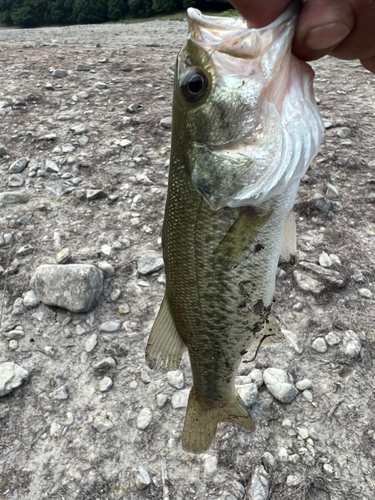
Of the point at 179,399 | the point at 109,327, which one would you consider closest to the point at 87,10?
the point at 109,327

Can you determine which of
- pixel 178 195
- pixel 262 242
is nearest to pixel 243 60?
pixel 178 195

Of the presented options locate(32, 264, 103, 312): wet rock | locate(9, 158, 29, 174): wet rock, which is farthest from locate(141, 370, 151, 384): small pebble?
locate(9, 158, 29, 174): wet rock

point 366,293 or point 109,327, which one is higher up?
point 366,293

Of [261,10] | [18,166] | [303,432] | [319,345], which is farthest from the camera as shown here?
[18,166]

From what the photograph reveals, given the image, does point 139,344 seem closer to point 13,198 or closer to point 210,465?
point 210,465

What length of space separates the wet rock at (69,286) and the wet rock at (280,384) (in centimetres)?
136

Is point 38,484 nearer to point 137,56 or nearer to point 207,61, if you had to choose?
point 207,61

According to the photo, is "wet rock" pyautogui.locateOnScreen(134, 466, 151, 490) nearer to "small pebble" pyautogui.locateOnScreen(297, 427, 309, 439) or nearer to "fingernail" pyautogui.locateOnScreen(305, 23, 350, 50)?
"small pebble" pyautogui.locateOnScreen(297, 427, 309, 439)

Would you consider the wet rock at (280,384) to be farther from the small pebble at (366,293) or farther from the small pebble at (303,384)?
the small pebble at (366,293)

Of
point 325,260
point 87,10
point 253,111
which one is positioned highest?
point 253,111

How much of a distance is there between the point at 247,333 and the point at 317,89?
544 cm

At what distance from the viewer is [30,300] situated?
2848mm

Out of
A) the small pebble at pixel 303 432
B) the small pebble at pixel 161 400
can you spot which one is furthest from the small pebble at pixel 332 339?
the small pebble at pixel 161 400

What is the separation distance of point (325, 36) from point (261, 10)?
25 cm
